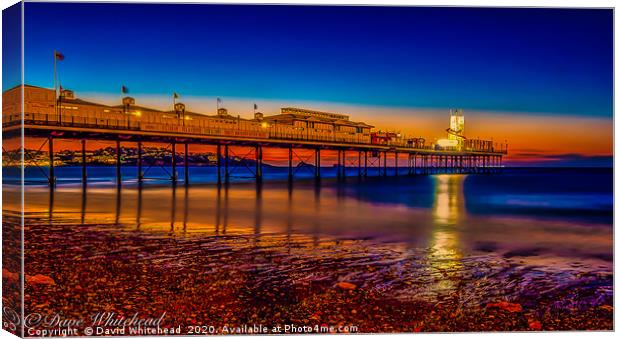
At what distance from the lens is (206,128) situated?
2144 centimetres

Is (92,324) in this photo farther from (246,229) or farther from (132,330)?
(246,229)

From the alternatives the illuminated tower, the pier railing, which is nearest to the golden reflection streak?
the illuminated tower

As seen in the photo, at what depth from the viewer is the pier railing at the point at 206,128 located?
1608 cm

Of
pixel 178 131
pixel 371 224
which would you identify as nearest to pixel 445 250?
pixel 371 224

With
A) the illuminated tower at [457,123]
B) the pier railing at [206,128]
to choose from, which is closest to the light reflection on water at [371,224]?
the illuminated tower at [457,123]

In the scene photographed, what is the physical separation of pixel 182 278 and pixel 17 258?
154cm

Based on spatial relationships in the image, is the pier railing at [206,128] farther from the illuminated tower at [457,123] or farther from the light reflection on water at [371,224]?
the illuminated tower at [457,123]

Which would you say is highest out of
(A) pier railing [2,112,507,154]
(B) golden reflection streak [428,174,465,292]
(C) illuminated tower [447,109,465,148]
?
(A) pier railing [2,112,507,154]

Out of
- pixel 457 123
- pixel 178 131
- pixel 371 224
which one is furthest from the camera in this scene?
pixel 178 131

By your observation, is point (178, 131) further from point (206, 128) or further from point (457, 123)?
point (457, 123)

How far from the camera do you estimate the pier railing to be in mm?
Result: 16078

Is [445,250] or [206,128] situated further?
[206,128]

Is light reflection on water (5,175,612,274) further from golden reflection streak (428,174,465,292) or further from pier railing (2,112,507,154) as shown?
pier railing (2,112,507,154)

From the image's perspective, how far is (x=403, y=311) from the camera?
18.2 feet
